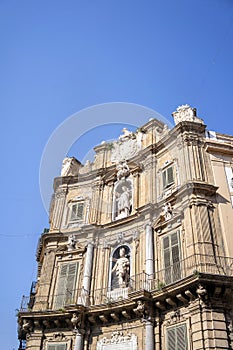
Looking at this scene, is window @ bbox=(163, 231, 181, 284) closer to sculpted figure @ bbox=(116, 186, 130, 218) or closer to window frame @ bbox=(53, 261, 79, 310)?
sculpted figure @ bbox=(116, 186, 130, 218)

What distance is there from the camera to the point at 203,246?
16.0 meters

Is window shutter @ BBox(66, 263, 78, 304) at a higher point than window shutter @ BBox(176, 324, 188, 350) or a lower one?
higher

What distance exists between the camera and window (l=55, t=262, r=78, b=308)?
19.2 m

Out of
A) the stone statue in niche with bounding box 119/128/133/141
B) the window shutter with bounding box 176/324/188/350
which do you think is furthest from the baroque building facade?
the stone statue in niche with bounding box 119/128/133/141

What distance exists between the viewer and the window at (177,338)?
14650 mm

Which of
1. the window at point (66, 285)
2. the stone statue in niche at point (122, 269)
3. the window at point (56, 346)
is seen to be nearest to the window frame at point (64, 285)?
the window at point (66, 285)

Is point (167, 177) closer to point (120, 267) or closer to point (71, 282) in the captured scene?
point (120, 267)

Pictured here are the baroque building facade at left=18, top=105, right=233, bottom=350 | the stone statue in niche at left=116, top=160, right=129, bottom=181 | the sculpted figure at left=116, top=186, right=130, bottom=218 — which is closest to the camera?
the baroque building facade at left=18, top=105, right=233, bottom=350

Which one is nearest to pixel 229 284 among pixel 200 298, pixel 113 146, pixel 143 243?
pixel 200 298

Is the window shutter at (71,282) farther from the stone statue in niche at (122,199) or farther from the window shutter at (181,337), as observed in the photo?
the window shutter at (181,337)

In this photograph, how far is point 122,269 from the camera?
18.9 m

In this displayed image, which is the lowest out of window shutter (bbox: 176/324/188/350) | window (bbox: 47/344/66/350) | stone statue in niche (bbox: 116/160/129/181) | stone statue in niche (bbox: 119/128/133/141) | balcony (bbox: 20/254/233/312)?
window shutter (bbox: 176/324/188/350)

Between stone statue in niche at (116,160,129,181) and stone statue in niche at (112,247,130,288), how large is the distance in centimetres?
514

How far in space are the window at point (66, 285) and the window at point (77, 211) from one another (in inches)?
127
